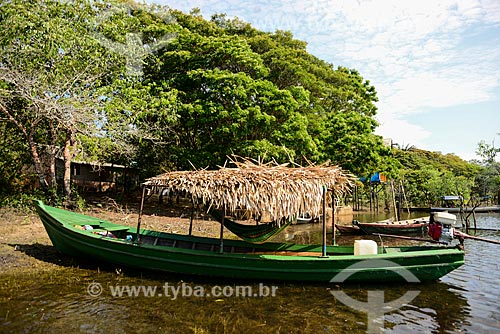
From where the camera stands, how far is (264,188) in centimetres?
794

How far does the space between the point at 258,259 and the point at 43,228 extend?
29.0ft

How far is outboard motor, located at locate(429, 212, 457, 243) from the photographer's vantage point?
29.1ft

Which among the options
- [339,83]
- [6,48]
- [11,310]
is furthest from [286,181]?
[339,83]

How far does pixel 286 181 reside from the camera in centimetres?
799

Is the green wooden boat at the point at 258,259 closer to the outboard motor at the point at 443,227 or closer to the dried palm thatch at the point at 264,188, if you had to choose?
the outboard motor at the point at 443,227

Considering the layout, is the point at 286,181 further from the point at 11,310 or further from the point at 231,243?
the point at 11,310

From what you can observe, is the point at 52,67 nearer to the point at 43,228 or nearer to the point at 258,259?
the point at 43,228

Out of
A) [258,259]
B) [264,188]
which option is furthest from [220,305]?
[264,188]

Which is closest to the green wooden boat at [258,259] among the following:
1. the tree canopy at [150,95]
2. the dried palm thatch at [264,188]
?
the dried palm thatch at [264,188]

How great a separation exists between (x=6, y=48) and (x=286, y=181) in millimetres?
11589

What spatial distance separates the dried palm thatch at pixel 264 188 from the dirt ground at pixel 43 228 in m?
4.38

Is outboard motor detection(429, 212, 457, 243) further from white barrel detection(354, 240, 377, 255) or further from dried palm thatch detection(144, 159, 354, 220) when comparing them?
dried palm thatch detection(144, 159, 354, 220)

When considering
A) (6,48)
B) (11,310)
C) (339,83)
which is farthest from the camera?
(339,83)

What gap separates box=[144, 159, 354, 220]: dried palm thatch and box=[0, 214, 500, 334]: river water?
1819mm
